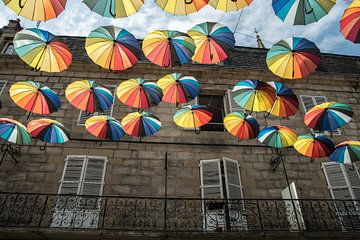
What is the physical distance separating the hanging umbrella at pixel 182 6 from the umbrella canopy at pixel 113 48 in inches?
65.2

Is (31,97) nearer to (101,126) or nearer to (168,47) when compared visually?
(101,126)

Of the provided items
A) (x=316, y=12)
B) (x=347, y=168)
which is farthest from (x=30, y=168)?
Answer: (x=347, y=168)

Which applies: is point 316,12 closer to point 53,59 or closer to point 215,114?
point 53,59

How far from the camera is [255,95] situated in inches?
296

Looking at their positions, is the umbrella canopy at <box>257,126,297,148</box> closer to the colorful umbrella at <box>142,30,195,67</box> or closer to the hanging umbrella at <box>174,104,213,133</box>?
the hanging umbrella at <box>174,104,213,133</box>

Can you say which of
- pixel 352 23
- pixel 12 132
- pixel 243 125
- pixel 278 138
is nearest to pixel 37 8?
pixel 12 132

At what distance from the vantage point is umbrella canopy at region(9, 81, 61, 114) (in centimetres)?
734

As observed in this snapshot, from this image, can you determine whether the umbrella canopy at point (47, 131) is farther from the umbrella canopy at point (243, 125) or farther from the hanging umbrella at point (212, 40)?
the umbrella canopy at point (243, 125)

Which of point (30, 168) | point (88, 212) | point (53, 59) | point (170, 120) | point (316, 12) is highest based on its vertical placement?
point (170, 120)

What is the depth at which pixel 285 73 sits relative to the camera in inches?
257

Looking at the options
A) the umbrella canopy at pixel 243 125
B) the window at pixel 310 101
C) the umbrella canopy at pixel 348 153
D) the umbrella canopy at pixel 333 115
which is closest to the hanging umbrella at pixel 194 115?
the umbrella canopy at pixel 243 125

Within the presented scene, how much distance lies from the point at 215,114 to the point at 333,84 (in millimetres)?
5352

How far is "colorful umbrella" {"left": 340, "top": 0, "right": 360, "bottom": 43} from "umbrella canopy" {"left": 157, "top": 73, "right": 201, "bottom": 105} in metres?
3.74

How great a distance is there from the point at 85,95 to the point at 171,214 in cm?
406
